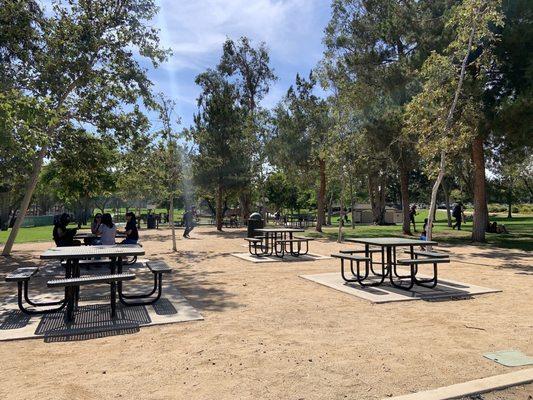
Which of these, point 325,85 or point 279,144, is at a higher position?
point 325,85

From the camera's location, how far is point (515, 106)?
14242 mm

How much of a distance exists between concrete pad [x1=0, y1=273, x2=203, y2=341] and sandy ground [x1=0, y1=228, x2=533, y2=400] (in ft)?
0.81

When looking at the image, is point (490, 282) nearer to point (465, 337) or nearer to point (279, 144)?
point (465, 337)

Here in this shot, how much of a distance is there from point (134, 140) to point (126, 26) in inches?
167

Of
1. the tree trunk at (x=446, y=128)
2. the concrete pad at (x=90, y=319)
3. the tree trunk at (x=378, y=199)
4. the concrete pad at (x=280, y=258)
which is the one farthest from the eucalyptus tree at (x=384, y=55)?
the tree trunk at (x=378, y=199)

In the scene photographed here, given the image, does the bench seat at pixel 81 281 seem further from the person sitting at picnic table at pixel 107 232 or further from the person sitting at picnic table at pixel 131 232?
the person sitting at picnic table at pixel 131 232

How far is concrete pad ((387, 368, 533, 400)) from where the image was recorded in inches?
142

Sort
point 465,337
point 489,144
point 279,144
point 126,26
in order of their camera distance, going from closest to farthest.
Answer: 1. point 465,337
2. point 126,26
3. point 489,144
4. point 279,144

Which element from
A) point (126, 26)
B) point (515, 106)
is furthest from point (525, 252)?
point (126, 26)

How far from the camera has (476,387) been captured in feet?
12.4

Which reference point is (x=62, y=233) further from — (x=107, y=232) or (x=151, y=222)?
(x=151, y=222)

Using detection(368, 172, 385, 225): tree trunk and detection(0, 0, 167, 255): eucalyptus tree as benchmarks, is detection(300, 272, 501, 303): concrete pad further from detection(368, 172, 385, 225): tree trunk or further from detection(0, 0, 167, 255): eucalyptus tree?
detection(368, 172, 385, 225): tree trunk

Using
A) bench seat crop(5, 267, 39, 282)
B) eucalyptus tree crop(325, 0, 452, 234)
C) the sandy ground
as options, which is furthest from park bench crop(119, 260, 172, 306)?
eucalyptus tree crop(325, 0, 452, 234)

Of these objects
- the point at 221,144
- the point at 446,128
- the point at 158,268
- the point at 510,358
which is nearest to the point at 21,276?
the point at 158,268
